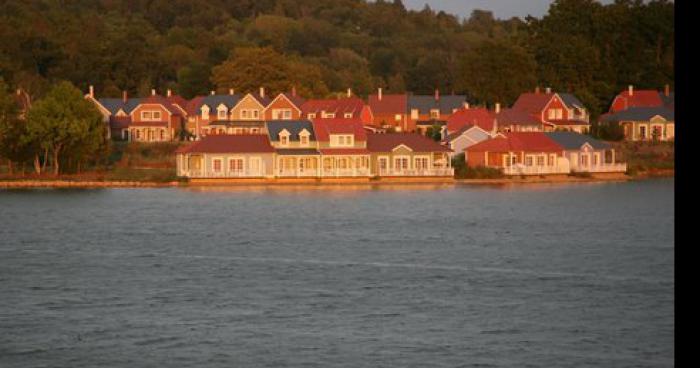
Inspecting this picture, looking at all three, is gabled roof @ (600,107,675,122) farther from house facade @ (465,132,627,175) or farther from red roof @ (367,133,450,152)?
red roof @ (367,133,450,152)

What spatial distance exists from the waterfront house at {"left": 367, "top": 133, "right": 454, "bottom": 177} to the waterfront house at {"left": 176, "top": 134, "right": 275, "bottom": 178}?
4890 millimetres

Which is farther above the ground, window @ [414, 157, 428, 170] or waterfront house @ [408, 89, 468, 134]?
waterfront house @ [408, 89, 468, 134]

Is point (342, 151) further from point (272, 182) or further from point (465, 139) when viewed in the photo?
point (465, 139)

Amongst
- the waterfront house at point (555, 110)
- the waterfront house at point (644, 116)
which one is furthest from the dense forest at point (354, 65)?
the waterfront house at point (555, 110)

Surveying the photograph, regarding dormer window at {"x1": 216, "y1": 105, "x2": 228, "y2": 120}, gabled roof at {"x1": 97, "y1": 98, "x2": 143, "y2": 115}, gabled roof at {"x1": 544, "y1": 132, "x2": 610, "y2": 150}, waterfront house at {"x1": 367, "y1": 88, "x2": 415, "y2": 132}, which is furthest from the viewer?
waterfront house at {"x1": 367, "y1": 88, "x2": 415, "y2": 132}

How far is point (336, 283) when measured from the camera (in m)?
22.4

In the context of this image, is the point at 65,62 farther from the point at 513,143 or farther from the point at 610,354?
the point at 610,354

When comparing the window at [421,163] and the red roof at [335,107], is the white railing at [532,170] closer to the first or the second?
the window at [421,163]

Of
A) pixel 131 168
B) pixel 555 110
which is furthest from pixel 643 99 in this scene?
pixel 131 168

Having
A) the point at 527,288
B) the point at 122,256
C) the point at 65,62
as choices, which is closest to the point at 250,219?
the point at 122,256

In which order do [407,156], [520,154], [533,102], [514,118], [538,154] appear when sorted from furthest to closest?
[533,102], [514,118], [538,154], [520,154], [407,156]

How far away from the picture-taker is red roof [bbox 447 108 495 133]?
6116 centimetres

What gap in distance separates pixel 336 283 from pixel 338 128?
30588 millimetres

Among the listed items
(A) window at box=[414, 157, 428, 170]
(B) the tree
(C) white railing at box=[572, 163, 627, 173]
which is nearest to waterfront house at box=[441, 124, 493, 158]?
(A) window at box=[414, 157, 428, 170]
